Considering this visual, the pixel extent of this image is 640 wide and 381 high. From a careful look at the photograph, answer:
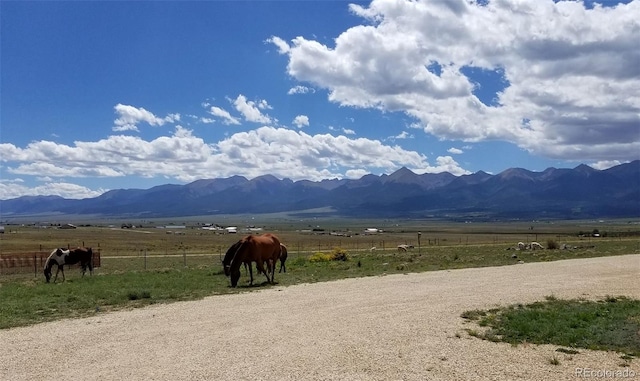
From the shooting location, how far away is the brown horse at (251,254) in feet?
81.9

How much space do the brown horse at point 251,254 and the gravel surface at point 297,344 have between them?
3.97 meters

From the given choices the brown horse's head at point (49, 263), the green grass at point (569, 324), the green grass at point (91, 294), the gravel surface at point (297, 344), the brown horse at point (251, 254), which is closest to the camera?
the gravel surface at point (297, 344)

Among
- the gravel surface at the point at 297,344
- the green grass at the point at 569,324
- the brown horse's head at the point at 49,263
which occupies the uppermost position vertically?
the brown horse's head at the point at 49,263

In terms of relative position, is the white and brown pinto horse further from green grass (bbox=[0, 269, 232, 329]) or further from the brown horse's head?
green grass (bbox=[0, 269, 232, 329])

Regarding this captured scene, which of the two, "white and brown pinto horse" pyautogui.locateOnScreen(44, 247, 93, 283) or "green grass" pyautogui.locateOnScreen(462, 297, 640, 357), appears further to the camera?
"white and brown pinto horse" pyautogui.locateOnScreen(44, 247, 93, 283)

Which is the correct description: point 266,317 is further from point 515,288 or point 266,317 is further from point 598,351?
point 515,288

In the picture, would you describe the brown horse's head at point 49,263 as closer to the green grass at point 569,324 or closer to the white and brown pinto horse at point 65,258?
the white and brown pinto horse at point 65,258

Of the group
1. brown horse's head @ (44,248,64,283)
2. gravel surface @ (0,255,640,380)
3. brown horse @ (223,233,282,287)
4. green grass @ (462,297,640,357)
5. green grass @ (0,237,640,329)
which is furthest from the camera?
brown horse's head @ (44,248,64,283)

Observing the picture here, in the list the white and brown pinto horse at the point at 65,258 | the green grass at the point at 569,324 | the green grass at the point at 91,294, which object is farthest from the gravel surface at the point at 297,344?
the white and brown pinto horse at the point at 65,258

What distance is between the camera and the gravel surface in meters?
10.4

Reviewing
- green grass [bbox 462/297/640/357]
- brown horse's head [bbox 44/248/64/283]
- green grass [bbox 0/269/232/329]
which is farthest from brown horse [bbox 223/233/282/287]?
green grass [bbox 462/297/640/357]

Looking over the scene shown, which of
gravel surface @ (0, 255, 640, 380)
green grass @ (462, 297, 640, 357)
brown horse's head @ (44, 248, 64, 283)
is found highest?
brown horse's head @ (44, 248, 64, 283)

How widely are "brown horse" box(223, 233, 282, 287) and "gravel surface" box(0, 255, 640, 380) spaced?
13.0ft

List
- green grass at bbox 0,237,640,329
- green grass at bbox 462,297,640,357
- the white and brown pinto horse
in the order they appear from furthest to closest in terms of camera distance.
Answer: the white and brown pinto horse, green grass at bbox 0,237,640,329, green grass at bbox 462,297,640,357
